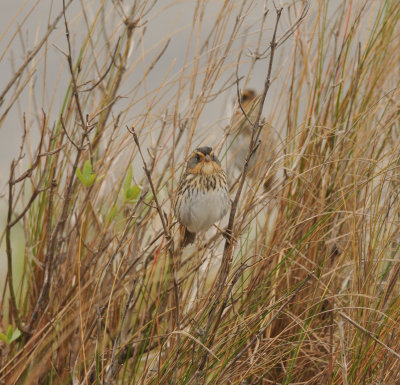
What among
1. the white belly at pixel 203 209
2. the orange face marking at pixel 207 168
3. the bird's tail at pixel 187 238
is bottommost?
the bird's tail at pixel 187 238

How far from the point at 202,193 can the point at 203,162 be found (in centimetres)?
13

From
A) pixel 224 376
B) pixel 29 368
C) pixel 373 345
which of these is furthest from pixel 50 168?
pixel 373 345

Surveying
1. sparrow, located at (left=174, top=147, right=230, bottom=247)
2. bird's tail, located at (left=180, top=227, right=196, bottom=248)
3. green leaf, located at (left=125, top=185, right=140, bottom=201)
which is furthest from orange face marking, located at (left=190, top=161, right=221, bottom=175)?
green leaf, located at (left=125, top=185, right=140, bottom=201)

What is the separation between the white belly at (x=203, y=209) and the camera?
267 centimetres

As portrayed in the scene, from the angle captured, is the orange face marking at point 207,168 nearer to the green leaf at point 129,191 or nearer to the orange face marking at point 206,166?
the orange face marking at point 206,166

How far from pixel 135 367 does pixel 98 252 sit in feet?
1.28

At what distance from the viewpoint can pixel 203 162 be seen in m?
2.80

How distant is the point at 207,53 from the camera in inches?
107

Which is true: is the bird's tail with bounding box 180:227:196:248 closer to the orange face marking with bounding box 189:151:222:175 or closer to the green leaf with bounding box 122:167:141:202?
the orange face marking with bounding box 189:151:222:175

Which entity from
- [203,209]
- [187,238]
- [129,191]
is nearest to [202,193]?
[203,209]

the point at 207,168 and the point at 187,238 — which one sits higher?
the point at 207,168

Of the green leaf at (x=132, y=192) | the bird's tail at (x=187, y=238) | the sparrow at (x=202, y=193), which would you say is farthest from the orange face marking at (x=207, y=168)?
the green leaf at (x=132, y=192)

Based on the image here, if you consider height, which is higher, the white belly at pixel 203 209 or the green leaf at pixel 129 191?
the green leaf at pixel 129 191

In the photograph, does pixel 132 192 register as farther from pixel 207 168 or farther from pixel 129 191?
pixel 207 168
